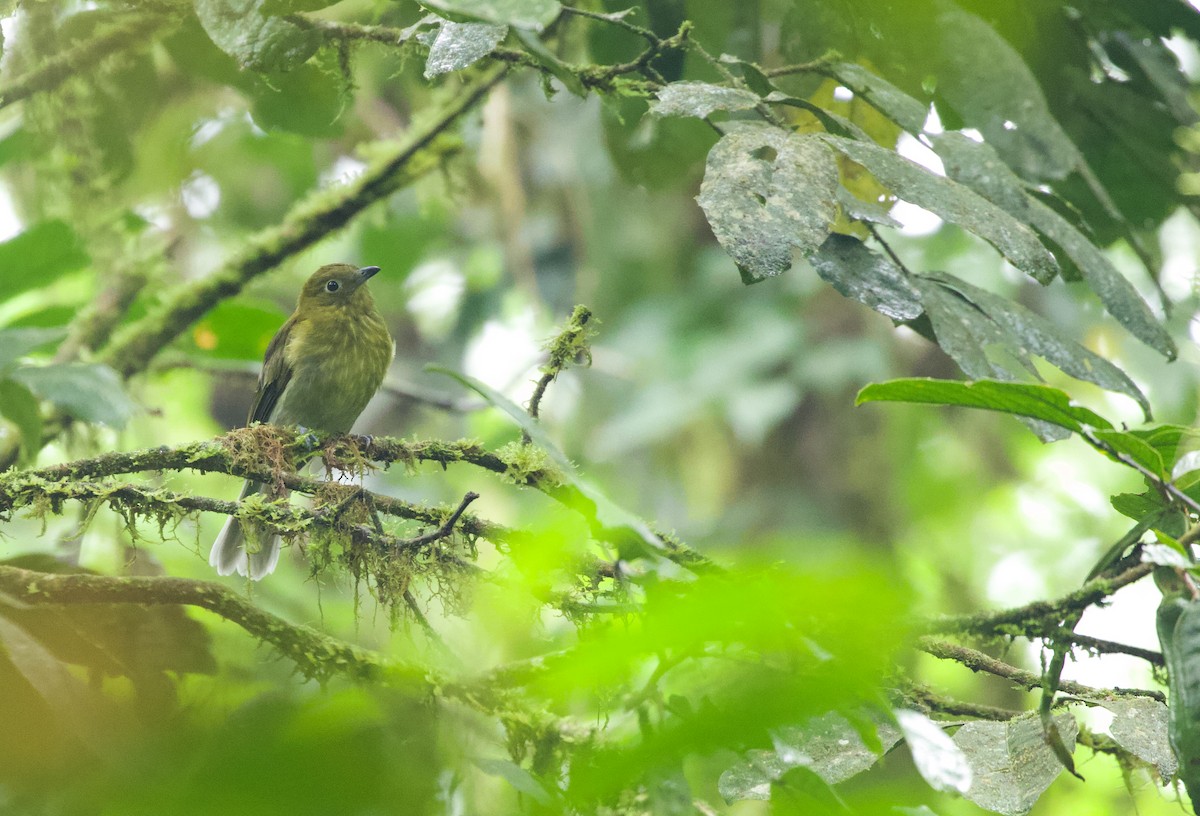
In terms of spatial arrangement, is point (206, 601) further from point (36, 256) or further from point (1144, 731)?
point (36, 256)

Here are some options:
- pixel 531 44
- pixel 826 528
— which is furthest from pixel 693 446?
pixel 531 44

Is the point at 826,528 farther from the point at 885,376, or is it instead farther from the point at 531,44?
the point at 531,44

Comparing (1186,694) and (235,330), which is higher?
(1186,694)

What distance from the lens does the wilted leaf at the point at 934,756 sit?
1.14 meters

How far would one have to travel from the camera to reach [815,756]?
1520 mm

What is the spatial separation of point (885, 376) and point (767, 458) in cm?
100

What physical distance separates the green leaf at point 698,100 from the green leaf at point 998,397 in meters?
0.51

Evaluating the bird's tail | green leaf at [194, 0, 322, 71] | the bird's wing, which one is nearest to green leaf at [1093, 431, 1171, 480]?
green leaf at [194, 0, 322, 71]

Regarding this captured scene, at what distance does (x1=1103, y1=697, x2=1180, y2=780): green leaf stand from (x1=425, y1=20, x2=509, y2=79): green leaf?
4.51ft

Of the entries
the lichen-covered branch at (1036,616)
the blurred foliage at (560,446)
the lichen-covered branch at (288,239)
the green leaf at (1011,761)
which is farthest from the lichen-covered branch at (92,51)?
the green leaf at (1011,761)

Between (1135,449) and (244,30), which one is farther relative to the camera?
(244,30)

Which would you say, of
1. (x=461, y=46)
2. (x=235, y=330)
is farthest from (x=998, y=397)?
(x=235, y=330)

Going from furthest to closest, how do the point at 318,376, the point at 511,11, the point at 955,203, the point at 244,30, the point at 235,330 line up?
the point at 318,376 < the point at 235,330 < the point at 244,30 < the point at 955,203 < the point at 511,11

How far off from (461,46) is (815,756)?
47.0 inches
